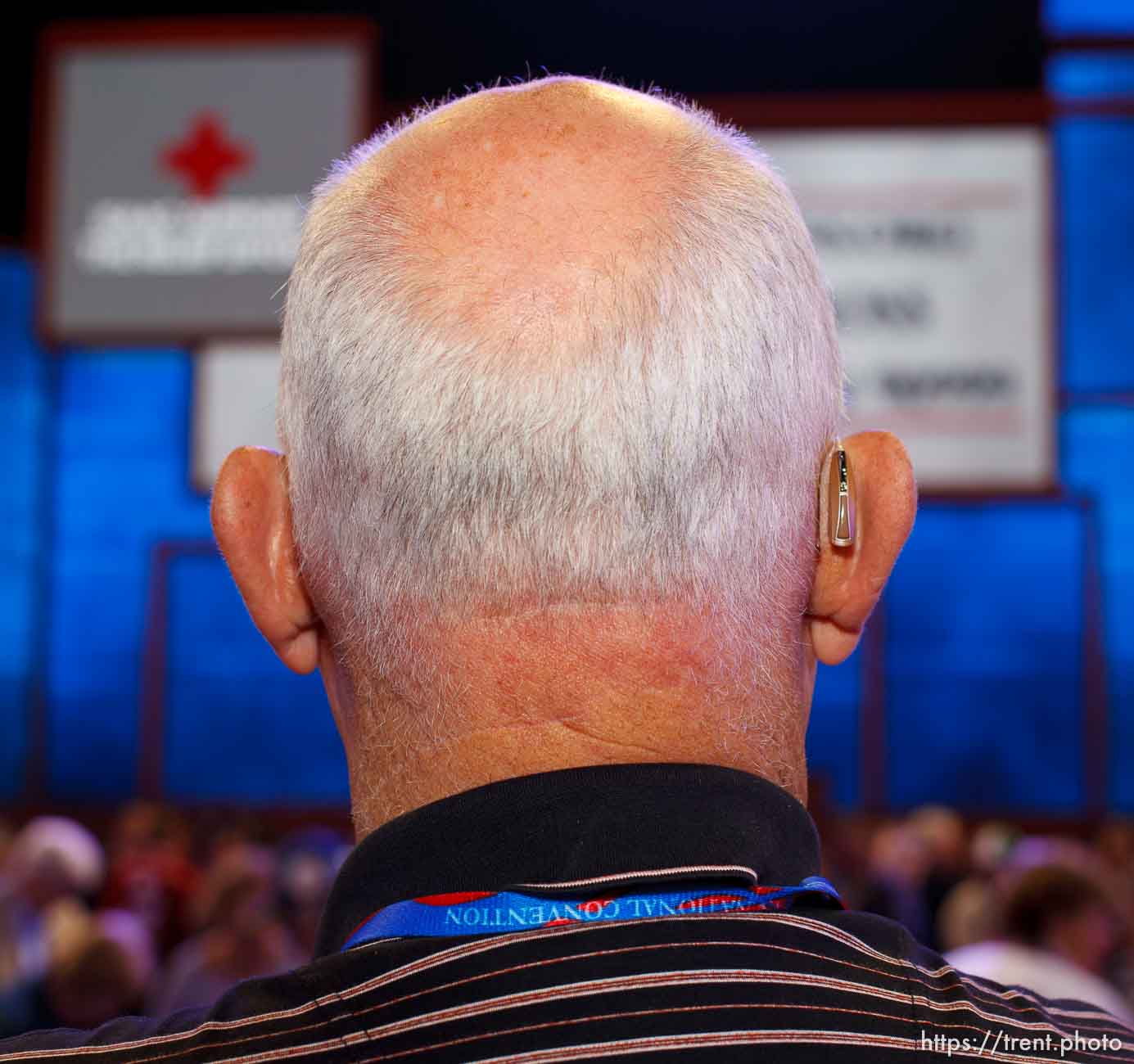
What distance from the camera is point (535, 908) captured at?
2.20 feet

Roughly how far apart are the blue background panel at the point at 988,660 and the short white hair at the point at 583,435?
29.7 ft

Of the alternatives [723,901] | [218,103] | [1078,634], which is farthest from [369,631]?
[1078,634]

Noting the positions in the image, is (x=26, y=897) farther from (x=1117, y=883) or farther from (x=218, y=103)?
(x=218, y=103)

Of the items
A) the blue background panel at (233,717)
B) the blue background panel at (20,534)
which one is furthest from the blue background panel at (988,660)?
the blue background panel at (20,534)

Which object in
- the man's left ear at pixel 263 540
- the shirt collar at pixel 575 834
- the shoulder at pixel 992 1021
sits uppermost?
the man's left ear at pixel 263 540

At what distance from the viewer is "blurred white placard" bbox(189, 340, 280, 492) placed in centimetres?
741

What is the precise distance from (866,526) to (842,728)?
9.19 meters

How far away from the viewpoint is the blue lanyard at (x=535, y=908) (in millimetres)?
671

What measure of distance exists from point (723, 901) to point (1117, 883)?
14.2ft

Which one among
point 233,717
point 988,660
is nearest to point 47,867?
point 233,717

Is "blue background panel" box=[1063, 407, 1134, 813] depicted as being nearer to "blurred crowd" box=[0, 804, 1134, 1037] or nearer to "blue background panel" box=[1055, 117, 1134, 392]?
"blue background panel" box=[1055, 117, 1134, 392]

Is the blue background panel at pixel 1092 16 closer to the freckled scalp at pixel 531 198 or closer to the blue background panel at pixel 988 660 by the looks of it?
the blue background panel at pixel 988 660

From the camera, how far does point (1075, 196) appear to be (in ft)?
32.7

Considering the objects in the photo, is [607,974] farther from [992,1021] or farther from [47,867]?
[47,867]
